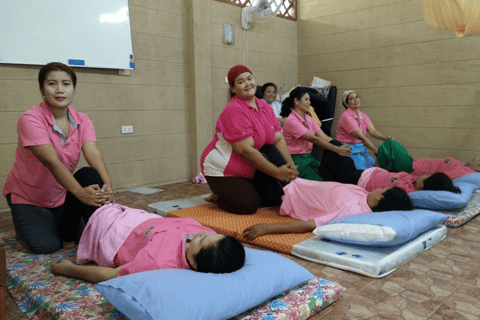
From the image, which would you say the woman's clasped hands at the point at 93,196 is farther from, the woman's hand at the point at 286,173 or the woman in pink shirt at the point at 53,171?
the woman's hand at the point at 286,173

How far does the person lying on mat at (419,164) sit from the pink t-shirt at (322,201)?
1224 mm

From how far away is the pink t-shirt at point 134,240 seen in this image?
132 cm

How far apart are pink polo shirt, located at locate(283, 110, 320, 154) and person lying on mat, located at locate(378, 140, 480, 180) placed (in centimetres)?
84

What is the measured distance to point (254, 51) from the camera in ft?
15.5

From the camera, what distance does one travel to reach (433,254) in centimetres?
181

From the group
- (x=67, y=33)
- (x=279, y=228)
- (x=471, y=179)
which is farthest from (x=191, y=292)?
(x=67, y=33)

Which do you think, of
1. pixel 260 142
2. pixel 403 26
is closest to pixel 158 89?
pixel 260 142

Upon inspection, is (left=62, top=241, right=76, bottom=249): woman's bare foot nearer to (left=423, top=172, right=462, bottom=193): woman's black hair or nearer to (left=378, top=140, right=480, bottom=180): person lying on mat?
(left=423, top=172, right=462, bottom=193): woman's black hair

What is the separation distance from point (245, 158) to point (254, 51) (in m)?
2.60

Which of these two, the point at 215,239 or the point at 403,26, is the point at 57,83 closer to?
the point at 215,239

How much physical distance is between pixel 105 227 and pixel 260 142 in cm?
127

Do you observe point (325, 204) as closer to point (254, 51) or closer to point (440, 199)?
point (440, 199)

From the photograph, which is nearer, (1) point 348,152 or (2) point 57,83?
(2) point 57,83

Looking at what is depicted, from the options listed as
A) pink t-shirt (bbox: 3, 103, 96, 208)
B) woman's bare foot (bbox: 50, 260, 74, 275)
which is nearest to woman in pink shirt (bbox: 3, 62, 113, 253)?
pink t-shirt (bbox: 3, 103, 96, 208)
